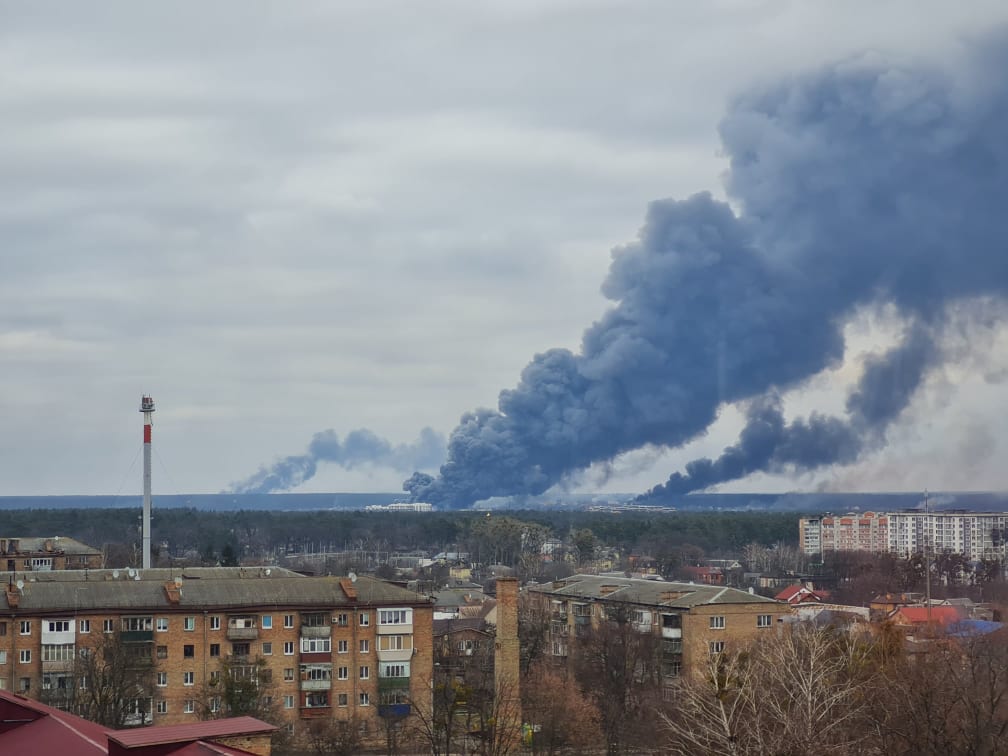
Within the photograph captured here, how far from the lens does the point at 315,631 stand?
48.2 metres

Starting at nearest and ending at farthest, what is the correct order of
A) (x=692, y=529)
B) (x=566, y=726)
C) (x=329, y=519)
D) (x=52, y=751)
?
(x=52, y=751) < (x=566, y=726) < (x=692, y=529) < (x=329, y=519)

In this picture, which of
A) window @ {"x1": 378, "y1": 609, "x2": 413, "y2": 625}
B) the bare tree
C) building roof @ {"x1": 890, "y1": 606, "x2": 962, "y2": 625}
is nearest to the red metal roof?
the bare tree

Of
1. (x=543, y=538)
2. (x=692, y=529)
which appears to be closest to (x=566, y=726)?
(x=543, y=538)

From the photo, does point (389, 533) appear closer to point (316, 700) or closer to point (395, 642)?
point (395, 642)

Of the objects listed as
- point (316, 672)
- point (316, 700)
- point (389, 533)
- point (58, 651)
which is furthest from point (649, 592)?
point (389, 533)

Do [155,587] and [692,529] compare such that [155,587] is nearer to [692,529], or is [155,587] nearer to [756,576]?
[756,576]

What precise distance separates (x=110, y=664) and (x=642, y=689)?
19.6 meters

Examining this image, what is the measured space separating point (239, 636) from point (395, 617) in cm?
549

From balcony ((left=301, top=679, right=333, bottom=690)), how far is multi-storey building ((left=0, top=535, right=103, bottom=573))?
41491 mm

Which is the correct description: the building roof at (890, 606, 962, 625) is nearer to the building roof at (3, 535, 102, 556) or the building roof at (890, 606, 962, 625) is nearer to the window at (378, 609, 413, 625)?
the window at (378, 609, 413, 625)

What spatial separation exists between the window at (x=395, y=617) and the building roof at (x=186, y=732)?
33.6m

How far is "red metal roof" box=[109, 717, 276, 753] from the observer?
1368 centimetres

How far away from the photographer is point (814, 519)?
5896 inches

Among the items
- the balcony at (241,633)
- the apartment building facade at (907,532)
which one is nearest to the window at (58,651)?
the balcony at (241,633)
